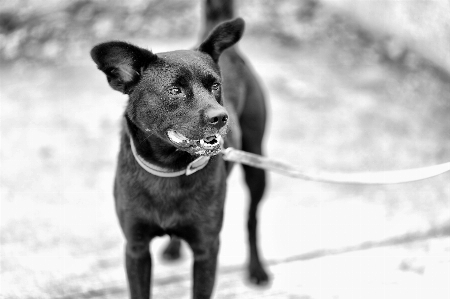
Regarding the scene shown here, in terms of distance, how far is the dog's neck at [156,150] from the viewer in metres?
2.64

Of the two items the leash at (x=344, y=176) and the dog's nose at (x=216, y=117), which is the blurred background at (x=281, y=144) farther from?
the dog's nose at (x=216, y=117)

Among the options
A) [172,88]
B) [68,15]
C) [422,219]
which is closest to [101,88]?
[68,15]

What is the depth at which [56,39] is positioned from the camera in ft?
23.4

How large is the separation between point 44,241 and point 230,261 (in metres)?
1.32

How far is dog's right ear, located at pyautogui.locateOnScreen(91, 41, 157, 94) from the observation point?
249 centimetres

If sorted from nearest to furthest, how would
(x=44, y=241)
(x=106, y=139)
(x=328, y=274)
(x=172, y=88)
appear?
(x=172, y=88) → (x=328, y=274) → (x=44, y=241) → (x=106, y=139)

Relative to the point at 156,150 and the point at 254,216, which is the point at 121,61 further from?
the point at 254,216

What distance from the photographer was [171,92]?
2.48 meters

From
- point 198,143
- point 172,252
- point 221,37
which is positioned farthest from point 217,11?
point 172,252

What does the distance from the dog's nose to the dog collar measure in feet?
1.11

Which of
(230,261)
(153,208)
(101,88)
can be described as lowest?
(101,88)

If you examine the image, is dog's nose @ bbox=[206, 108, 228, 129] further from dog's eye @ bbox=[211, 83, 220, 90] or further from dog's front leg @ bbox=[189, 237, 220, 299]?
dog's front leg @ bbox=[189, 237, 220, 299]

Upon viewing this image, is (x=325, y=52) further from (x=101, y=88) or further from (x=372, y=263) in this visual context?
(x=372, y=263)

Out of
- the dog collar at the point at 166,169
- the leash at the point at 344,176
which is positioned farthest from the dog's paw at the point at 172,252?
the dog collar at the point at 166,169
